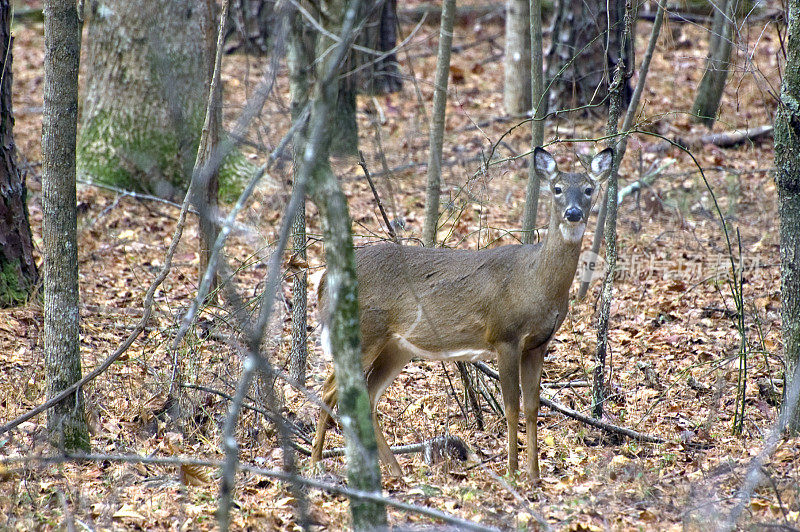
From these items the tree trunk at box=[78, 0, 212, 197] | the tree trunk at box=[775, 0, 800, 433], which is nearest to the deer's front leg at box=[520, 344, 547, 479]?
the tree trunk at box=[775, 0, 800, 433]

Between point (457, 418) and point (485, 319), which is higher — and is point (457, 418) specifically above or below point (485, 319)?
below

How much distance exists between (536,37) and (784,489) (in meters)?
3.85

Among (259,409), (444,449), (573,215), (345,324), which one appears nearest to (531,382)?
(444,449)

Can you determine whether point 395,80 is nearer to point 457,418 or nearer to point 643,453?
point 457,418

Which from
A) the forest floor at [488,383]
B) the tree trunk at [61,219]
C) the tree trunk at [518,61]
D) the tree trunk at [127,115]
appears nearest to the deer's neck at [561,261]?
the forest floor at [488,383]

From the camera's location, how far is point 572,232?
517 cm

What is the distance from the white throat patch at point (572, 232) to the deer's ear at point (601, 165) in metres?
0.43

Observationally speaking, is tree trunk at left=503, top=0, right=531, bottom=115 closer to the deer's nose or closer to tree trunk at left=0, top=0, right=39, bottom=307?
tree trunk at left=0, top=0, right=39, bottom=307

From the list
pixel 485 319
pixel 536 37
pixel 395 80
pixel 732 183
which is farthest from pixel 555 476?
pixel 395 80

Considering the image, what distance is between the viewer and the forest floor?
436cm

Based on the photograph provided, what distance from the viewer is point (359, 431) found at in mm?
3232

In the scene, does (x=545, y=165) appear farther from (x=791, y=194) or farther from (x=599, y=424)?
(x=599, y=424)

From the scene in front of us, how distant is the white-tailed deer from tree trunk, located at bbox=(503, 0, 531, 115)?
7439 millimetres

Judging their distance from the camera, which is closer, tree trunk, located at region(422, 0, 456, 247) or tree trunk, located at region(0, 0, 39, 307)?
tree trunk, located at region(422, 0, 456, 247)
